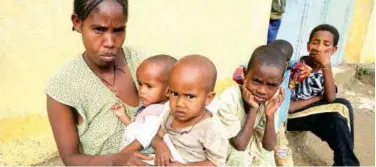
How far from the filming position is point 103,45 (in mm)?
1633

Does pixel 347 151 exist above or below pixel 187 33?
below

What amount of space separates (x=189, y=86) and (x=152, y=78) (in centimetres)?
24

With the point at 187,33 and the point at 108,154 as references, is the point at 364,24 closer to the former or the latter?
the point at 187,33

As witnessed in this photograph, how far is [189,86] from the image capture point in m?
Result: 1.58

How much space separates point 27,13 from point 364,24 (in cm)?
487

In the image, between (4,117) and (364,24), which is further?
(364,24)

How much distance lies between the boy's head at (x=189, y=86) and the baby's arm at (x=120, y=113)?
0.74 feet

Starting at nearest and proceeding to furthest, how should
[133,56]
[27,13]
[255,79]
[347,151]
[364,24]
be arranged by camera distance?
[133,56] < [255,79] < [27,13] < [347,151] < [364,24]

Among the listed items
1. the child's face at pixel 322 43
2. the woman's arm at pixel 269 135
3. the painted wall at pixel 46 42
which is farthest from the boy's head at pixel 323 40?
the painted wall at pixel 46 42

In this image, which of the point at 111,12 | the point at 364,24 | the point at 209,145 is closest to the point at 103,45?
the point at 111,12

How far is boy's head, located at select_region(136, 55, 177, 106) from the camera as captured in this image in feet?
5.79

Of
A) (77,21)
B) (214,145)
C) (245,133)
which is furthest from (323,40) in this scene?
(77,21)

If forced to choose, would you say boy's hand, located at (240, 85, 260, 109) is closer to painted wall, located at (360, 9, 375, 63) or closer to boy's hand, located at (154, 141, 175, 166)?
boy's hand, located at (154, 141, 175, 166)

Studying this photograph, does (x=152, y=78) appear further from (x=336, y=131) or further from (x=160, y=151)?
(x=336, y=131)
